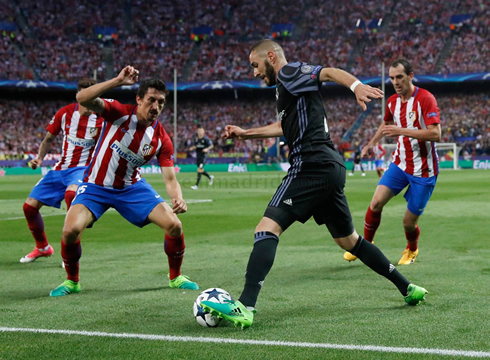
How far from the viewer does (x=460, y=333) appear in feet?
13.5

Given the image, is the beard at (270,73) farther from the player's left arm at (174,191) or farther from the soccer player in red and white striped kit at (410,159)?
the soccer player in red and white striped kit at (410,159)

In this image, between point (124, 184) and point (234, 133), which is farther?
point (124, 184)

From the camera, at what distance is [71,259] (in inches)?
236

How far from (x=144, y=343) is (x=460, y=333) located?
6.91ft

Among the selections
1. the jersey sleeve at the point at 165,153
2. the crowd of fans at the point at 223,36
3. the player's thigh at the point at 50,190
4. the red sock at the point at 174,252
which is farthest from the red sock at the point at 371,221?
the crowd of fans at the point at 223,36

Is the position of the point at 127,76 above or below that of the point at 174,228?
above

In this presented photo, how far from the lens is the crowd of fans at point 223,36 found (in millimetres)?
54406

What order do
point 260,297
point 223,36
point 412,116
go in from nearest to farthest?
1. point 260,297
2. point 412,116
3. point 223,36

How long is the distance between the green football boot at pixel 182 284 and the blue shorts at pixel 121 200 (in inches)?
26.3

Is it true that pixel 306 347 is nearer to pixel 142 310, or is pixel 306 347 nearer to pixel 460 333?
pixel 460 333

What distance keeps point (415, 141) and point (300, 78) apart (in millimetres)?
3635

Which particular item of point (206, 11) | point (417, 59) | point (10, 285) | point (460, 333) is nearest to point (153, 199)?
point (10, 285)

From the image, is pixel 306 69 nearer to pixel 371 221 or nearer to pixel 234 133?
pixel 234 133

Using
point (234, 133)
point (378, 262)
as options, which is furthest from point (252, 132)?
point (378, 262)
